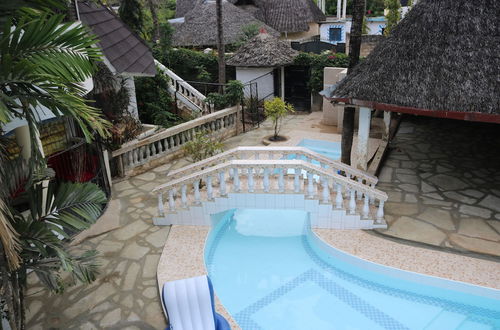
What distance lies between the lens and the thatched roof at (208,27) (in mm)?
23766

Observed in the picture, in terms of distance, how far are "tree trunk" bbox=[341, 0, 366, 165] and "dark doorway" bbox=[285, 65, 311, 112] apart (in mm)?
8807

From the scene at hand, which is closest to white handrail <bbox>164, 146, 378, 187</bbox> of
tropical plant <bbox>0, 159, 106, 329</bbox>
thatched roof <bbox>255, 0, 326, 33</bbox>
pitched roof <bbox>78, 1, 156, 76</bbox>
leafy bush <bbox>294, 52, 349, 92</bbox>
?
pitched roof <bbox>78, 1, 156, 76</bbox>

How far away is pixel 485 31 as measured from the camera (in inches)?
320

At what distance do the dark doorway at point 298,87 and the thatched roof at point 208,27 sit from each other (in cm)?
617

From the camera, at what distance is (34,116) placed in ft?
14.3

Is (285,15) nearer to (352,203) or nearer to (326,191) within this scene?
(326,191)

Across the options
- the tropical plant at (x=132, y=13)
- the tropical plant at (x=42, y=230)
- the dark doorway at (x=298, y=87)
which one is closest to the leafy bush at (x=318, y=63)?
the dark doorway at (x=298, y=87)

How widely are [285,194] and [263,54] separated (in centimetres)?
1076

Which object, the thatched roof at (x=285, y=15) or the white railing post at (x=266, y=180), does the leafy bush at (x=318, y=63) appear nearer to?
the white railing post at (x=266, y=180)

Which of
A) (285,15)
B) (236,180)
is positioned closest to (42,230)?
(236,180)

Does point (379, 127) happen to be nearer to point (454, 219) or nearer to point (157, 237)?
point (454, 219)

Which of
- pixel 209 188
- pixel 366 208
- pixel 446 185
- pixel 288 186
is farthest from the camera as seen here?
pixel 446 185

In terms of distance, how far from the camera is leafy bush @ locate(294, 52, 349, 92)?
17156 mm

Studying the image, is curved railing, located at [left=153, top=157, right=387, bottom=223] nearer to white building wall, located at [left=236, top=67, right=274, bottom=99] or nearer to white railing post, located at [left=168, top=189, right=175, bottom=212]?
white railing post, located at [left=168, top=189, right=175, bottom=212]
